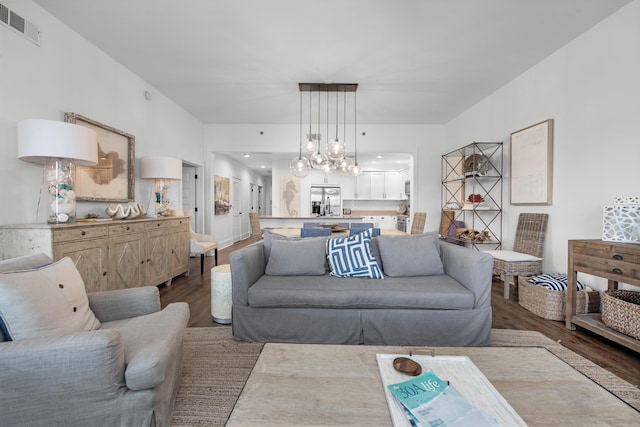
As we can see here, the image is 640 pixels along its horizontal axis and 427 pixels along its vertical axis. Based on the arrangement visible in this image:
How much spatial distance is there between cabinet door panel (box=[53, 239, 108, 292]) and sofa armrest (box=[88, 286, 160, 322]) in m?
0.84

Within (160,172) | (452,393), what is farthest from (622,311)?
(160,172)

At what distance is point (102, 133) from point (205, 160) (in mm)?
2678

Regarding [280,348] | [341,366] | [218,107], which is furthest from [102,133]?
[341,366]

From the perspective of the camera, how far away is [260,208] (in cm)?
1241

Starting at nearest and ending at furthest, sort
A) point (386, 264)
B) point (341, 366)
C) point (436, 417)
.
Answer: point (436, 417) < point (341, 366) < point (386, 264)

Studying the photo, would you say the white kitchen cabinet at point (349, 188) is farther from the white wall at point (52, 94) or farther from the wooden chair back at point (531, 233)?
the white wall at point (52, 94)

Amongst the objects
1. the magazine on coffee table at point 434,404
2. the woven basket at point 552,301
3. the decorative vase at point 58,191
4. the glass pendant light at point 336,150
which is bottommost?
the woven basket at point 552,301

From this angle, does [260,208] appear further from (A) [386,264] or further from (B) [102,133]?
(A) [386,264]

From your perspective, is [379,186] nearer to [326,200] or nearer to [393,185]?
[393,185]

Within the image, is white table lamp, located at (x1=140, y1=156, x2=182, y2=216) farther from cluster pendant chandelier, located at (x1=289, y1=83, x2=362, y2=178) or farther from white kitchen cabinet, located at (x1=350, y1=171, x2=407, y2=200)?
white kitchen cabinet, located at (x1=350, y1=171, x2=407, y2=200)

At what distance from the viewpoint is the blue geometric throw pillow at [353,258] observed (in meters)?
2.48

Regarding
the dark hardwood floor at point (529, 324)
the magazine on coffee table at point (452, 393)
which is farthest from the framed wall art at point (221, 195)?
the magazine on coffee table at point (452, 393)

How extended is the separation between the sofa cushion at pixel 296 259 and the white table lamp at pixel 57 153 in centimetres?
171

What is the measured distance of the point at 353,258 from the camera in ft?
8.30
